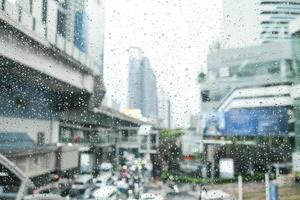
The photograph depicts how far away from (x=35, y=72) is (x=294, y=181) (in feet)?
31.9

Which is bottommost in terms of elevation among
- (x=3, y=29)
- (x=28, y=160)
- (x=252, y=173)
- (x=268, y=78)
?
(x=252, y=173)

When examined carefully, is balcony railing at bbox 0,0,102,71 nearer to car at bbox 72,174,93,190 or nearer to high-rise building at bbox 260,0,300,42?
car at bbox 72,174,93,190

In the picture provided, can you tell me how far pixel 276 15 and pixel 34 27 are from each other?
3815cm

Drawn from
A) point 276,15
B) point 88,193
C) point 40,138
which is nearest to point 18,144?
point 40,138

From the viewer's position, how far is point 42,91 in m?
7.93

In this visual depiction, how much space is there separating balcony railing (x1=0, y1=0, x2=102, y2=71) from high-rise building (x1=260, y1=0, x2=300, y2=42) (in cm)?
3338

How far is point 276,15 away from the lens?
39125mm

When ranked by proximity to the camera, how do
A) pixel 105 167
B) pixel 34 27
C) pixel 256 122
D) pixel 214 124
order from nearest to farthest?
pixel 34 27
pixel 105 167
pixel 256 122
pixel 214 124

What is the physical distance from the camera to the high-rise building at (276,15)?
3750 cm

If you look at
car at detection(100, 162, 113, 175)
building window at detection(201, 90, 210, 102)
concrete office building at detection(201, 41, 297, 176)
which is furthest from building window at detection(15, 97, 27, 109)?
building window at detection(201, 90, 210, 102)

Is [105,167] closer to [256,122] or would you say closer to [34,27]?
[256,122]

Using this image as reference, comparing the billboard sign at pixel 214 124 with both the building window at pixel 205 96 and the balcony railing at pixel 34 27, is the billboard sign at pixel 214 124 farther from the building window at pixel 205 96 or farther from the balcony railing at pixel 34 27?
the balcony railing at pixel 34 27

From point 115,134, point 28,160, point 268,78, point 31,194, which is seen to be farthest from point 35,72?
point 268,78

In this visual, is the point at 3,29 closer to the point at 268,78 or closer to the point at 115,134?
the point at 115,134
